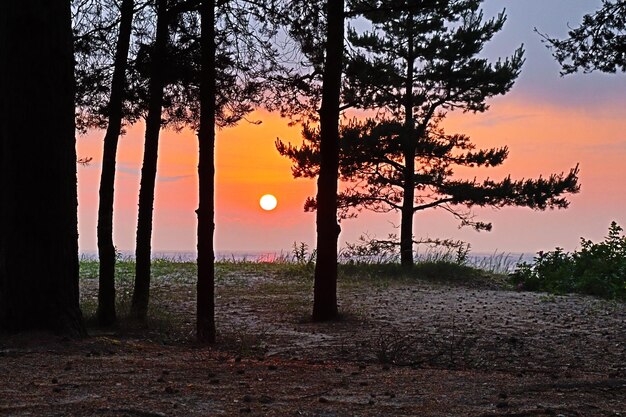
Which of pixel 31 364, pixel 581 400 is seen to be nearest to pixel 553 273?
pixel 581 400

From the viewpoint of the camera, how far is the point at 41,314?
7.38m

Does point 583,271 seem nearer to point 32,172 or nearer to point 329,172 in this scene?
point 329,172

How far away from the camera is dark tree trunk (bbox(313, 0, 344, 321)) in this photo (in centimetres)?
1131

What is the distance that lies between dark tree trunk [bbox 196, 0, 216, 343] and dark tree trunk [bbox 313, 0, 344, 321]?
2727mm

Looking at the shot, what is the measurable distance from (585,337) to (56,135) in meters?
7.22

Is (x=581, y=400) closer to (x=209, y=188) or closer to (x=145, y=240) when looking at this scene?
(x=209, y=188)

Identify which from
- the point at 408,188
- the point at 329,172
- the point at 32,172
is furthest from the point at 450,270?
the point at 32,172

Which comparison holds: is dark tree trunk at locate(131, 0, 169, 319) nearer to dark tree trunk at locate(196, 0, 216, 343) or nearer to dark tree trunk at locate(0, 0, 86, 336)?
dark tree trunk at locate(196, 0, 216, 343)

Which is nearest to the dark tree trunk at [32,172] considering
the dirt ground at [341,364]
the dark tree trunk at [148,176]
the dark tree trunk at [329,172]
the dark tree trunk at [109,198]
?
the dirt ground at [341,364]

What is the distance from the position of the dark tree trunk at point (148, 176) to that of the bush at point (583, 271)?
10118 mm

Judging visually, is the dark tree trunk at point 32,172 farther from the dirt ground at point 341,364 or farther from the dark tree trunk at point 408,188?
the dark tree trunk at point 408,188

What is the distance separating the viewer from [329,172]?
11.3 m

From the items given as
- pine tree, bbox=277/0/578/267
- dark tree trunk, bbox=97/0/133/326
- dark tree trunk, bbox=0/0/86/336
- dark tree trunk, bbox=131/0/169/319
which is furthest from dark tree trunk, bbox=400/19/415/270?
dark tree trunk, bbox=0/0/86/336

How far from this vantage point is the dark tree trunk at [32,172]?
735 centimetres
